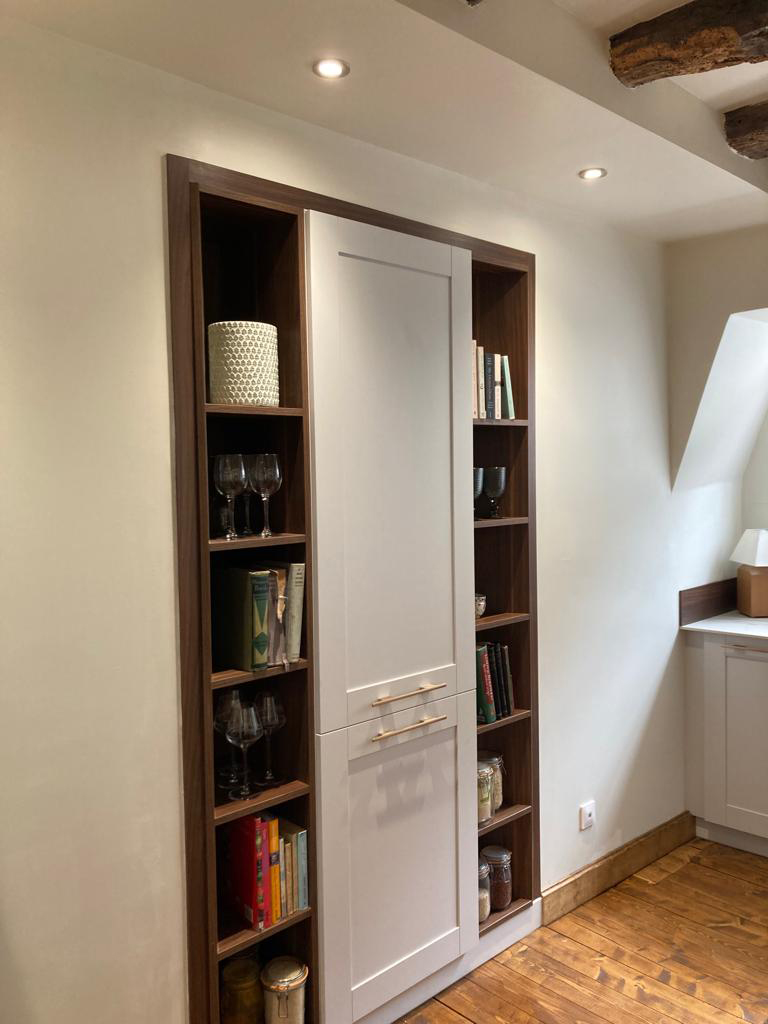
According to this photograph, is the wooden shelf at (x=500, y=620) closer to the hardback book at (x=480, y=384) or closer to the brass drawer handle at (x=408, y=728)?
the brass drawer handle at (x=408, y=728)

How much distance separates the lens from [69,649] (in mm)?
1631

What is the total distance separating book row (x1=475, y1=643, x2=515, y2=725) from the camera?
8.20ft

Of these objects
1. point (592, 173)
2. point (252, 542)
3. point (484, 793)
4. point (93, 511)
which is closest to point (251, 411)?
point (252, 542)

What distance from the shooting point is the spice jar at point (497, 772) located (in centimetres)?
256

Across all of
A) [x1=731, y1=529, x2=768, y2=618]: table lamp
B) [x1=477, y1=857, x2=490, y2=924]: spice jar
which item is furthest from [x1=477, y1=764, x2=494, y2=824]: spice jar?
[x1=731, y1=529, x2=768, y2=618]: table lamp

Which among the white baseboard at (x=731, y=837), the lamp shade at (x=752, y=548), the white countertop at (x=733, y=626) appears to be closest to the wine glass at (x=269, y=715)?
the white countertop at (x=733, y=626)

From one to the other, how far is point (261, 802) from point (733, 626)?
7.16ft

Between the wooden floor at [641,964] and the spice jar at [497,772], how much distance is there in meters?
0.46

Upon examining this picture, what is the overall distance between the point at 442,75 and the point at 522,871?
2.33 m

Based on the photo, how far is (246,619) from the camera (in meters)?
1.88

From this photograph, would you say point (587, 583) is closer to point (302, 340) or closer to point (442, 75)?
point (302, 340)

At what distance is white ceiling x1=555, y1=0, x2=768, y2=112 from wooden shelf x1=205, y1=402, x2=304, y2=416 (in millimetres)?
1116

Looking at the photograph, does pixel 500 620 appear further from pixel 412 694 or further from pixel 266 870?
pixel 266 870

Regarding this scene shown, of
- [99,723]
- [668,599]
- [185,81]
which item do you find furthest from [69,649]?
[668,599]
